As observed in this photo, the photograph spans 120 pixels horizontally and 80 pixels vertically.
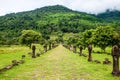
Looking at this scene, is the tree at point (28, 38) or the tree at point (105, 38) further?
the tree at point (28, 38)

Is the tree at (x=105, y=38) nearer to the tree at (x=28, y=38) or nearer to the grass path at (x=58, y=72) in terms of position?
the grass path at (x=58, y=72)

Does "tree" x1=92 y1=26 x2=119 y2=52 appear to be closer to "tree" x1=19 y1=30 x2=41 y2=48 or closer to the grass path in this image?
the grass path

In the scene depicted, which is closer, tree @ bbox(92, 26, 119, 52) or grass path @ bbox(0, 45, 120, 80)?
grass path @ bbox(0, 45, 120, 80)

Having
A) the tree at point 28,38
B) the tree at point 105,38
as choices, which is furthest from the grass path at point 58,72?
the tree at point 28,38

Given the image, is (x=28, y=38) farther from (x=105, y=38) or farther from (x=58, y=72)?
(x=58, y=72)

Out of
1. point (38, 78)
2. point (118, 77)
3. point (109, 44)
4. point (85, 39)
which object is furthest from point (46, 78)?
point (85, 39)

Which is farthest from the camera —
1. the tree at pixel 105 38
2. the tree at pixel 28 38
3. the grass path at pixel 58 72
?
the tree at pixel 28 38

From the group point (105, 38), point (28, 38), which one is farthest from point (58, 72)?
point (28, 38)

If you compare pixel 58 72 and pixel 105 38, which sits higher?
pixel 105 38

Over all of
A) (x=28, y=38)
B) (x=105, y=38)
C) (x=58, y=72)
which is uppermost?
(x=105, y=38)

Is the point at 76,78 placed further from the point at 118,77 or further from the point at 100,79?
the point at 118,77

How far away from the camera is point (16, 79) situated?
736 inches

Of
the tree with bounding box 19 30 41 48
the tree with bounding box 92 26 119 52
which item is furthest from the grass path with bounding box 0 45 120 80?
the tree with bounding box 19 30 41 48

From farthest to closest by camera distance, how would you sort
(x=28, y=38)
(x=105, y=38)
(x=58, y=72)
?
(x=28, y=38) < (x=105, y=38) < (x=58, y=72)
